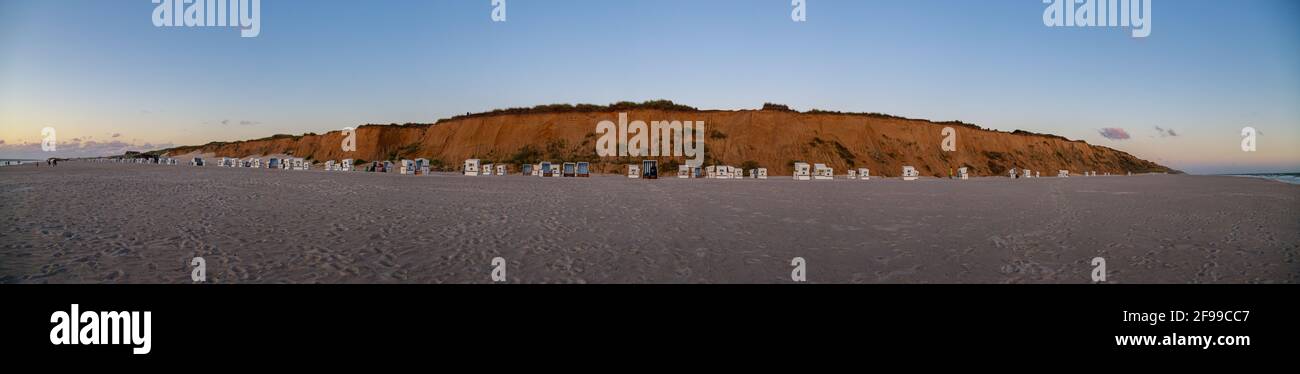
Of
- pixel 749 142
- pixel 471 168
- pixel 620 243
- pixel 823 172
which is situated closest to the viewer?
pixel 620 243

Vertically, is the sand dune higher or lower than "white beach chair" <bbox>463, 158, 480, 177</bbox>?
higher

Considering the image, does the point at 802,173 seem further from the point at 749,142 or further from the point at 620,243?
the point at 620,243

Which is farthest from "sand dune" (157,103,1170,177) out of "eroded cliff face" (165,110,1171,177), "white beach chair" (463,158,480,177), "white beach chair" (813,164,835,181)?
"white beach chair" (463,158,480,177)

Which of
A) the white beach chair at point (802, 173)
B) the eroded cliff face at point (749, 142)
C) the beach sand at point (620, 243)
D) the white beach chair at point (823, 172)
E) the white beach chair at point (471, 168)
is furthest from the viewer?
the eroded cliff face at point (749, 142)

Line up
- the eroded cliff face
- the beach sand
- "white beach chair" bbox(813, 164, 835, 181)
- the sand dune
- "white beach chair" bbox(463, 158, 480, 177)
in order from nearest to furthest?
the beach sand, "white beach chair" bbox(813, 164, 835, 181), "white beach chair" bbox(463, 158, 480, 177), the eroded cliff face, the sand dune

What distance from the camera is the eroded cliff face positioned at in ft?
177

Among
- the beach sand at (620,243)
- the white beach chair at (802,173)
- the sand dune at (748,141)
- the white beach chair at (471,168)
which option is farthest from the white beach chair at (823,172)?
the beach sand at (620,243)

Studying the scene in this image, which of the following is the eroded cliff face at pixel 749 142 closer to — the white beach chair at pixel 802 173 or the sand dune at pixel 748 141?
the sand dune at pixel 748 141

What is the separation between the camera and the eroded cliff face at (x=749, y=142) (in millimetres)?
54000

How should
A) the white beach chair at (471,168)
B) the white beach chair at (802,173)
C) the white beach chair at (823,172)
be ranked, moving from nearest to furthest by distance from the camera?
the white beach chair at (802,173) < the white beach chair at (823,172) < the white beach chair at (471,168)

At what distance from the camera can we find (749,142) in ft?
179

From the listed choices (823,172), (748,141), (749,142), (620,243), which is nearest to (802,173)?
(823,172)

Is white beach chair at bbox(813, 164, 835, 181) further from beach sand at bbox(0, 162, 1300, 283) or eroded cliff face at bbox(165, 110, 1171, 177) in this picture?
beach sand at bbox(0, 162, 1300, 283)
